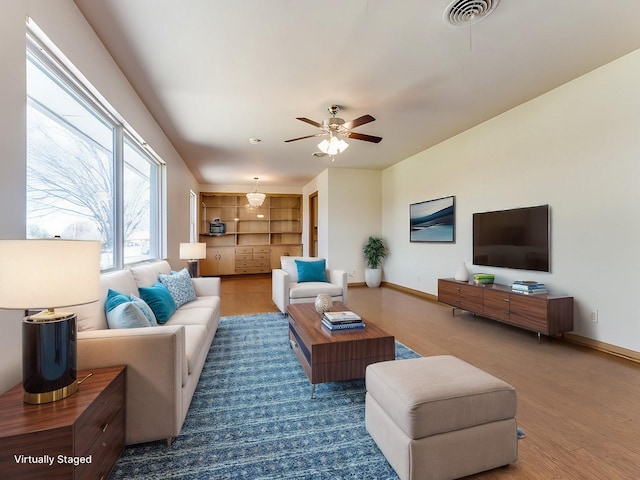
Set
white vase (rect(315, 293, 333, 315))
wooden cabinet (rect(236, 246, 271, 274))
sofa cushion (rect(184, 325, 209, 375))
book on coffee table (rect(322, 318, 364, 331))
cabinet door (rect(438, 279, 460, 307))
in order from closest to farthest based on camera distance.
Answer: sofa cushion (rect(184, 325, 209, 375))
book on coffee table (rect(322, 318, 364, 331))
white vase (rect(315, 293, 333, 315))
cabinet door (rect(438, 279, 460, 307))
wooden cabinet (rect(236, 246, 271, 274))

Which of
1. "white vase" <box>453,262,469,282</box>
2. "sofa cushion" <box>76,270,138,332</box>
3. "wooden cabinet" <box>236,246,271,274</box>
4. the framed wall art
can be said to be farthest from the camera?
"wooden cabinet" <box>236,246,271,274</box>

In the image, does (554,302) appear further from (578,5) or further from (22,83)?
(22,83)

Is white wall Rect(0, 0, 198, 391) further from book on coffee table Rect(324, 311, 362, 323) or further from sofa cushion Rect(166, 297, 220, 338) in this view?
book on coffee table Rect(324, 311, 362, 323)

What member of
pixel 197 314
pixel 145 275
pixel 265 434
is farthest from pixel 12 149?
pixel 265 434

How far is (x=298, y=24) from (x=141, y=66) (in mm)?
1542

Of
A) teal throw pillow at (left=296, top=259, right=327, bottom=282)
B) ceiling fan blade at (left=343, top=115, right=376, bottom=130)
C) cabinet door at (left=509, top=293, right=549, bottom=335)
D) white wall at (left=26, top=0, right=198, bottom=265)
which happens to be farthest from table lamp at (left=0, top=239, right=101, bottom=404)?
cabinet door at (left=509, top=293, right=549, bottom=335)

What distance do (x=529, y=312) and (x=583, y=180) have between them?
1459 millimetres

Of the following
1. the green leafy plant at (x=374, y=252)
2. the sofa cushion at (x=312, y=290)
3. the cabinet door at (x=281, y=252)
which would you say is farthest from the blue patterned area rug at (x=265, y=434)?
the cabinet door at (x=281, y=252)

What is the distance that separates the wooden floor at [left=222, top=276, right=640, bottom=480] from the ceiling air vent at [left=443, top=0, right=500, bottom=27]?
2688mm

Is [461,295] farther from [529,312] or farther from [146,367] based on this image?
[146,367]

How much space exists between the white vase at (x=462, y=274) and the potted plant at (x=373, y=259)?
2374 millimetres

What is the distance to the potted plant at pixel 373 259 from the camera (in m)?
6.63

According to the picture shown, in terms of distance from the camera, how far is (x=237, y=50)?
8.23 ft

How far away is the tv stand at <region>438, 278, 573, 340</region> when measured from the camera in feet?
9.81
